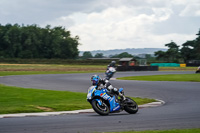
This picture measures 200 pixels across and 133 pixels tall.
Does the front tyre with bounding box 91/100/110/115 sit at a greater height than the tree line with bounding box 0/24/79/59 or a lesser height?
lesser

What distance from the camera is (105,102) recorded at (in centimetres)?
1173

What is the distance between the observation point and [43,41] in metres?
119

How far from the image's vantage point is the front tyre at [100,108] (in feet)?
37.3

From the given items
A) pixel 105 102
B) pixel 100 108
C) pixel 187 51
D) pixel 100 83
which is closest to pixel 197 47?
pixel 187 51

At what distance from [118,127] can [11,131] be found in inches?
101

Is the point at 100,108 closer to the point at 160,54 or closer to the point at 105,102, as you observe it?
the point at 105,102

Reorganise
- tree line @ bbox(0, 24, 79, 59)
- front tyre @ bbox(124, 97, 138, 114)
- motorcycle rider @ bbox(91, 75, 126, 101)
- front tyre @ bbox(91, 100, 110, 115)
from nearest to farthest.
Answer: front tyre @ bbox(91, 100, 110, 115) < motorcycle rider @ bbox(91, 75, 126, 101) < front tyre @ bbox(124, 97, 138, 114) < tree line @ bbox(0, 24, 79, 59)

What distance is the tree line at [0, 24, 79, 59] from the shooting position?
106 meters

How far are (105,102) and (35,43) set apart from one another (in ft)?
341

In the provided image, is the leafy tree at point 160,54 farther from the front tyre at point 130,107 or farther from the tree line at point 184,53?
the front tyre at point 130,107

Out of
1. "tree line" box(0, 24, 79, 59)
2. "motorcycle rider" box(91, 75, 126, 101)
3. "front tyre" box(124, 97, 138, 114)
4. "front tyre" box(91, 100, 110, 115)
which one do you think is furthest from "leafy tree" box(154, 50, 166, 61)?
"front tyre" box(91, 100, 110, 115)

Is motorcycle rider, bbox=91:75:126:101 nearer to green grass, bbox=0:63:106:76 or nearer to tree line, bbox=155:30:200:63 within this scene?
green grass, bbox=0:63:106:76

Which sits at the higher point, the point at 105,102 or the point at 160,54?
the point at 160,54

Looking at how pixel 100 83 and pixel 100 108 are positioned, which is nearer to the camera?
pixel 100 108
